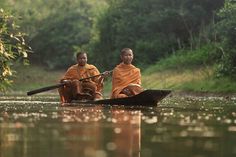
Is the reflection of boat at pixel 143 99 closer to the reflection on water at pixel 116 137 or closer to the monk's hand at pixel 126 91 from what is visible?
the monk's hand at pixel 126 91

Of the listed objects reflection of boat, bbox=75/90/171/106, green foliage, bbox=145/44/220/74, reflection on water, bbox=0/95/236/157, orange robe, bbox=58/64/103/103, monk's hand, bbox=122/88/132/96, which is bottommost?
reflection on water, bbox=0/95/236/157

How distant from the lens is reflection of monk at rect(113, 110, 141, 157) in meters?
8.65

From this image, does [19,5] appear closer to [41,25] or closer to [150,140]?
[41,25]

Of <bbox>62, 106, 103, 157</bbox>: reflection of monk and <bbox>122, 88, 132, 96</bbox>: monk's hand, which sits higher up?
<bbox>122, 88, 132, 96</bbox>: monk's hand

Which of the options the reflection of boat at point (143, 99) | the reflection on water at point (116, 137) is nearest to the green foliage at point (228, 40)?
the reflection of boat at point (143, 99)

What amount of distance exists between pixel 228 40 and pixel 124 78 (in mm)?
13277

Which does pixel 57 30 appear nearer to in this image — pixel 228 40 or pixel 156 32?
pixel 156 32

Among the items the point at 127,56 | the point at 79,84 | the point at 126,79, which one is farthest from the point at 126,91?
the point at 79,84

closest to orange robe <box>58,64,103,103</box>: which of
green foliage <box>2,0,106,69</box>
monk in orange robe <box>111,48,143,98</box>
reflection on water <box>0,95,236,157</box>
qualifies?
monk in orange robe <box>111,48,143,98</box>

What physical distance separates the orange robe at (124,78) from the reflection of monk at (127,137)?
28.3 ft

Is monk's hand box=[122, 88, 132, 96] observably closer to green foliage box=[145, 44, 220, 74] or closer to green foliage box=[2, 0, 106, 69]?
green foliage box=[145, 44, 220, 74]

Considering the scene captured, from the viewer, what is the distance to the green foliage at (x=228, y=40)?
34156 millimetres

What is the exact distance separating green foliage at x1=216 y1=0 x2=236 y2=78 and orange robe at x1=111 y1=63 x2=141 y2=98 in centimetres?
1219

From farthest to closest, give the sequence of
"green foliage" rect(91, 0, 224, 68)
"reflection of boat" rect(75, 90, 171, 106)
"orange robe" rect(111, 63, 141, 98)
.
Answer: "green foliage" rect(91, 0, 224, 68) < "orange robe" rect(111, 63, 141, 98) < "reflection of boat" rect(75, 90, 171, 106)
